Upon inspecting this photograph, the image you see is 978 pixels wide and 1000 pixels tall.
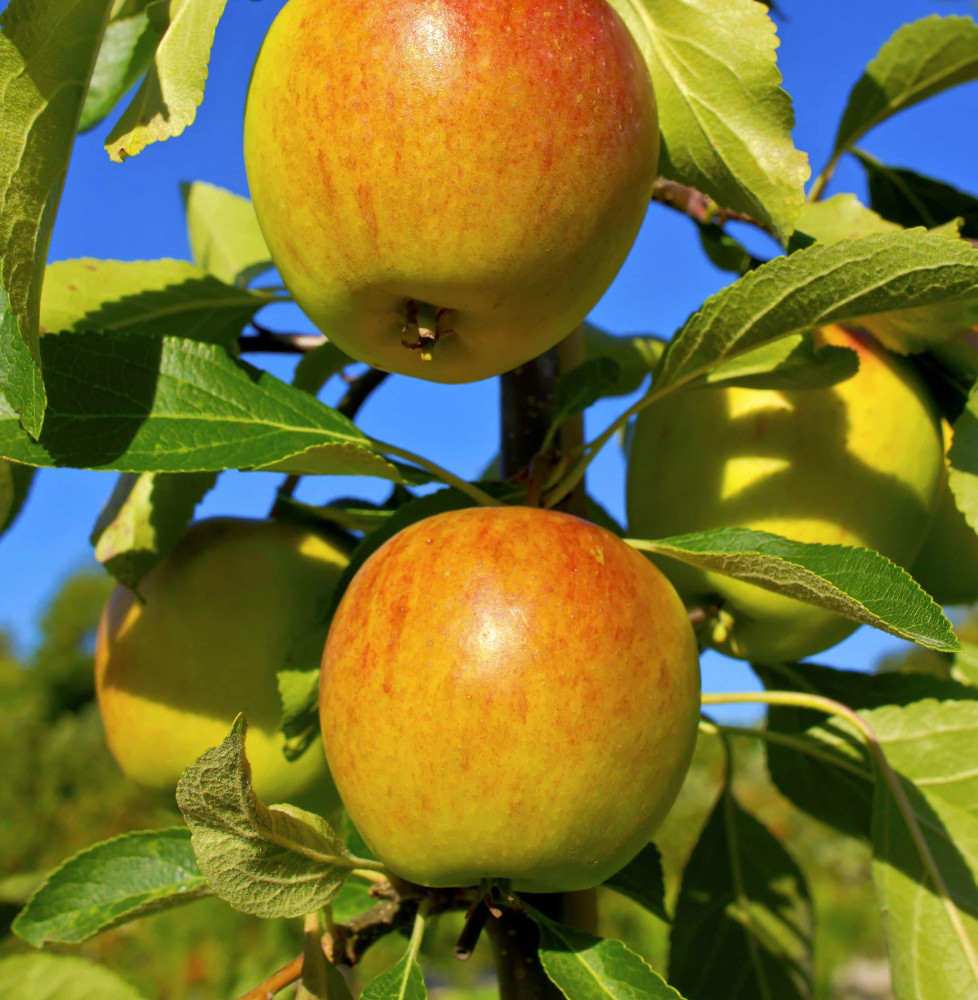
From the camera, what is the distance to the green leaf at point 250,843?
18.2 inches

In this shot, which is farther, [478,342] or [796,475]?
[796,475]

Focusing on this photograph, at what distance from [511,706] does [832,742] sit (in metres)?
0.47

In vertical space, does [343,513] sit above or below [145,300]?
below

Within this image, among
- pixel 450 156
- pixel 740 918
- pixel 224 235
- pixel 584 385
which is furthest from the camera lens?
pixel 224 235

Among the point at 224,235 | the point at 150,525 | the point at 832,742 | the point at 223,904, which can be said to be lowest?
the point at 223,904

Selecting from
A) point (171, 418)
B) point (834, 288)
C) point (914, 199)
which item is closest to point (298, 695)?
point (171, 418)

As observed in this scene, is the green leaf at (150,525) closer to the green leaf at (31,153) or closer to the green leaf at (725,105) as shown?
the green leaf at (31,153)

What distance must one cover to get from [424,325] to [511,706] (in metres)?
0.21

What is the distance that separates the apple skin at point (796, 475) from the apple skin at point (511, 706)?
18cm

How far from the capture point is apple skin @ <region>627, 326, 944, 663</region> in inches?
27.6

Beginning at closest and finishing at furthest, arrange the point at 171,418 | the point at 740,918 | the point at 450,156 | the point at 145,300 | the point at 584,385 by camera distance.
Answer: the point at 450,156
the point at 171,418
the point at 584,385
the point at 145,300
the point at 740,918

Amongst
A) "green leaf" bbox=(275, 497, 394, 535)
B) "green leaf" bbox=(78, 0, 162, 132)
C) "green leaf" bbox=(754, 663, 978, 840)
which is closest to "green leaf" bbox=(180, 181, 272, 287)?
"green leaf" bbox=(78, 0, 162, 132)

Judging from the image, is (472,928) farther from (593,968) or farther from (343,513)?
(343,513)

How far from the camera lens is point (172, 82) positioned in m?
0.54
